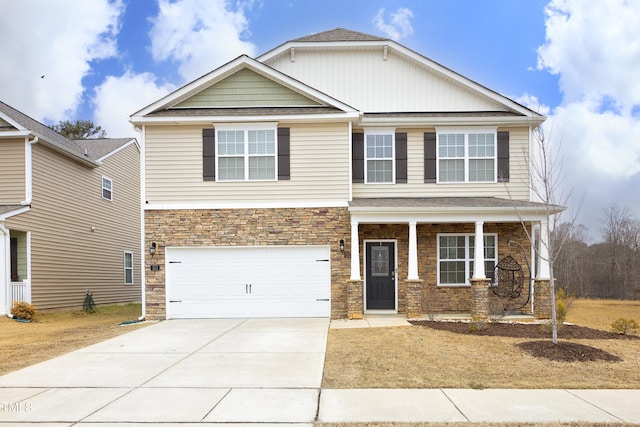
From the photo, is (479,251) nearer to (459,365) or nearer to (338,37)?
(459,365)

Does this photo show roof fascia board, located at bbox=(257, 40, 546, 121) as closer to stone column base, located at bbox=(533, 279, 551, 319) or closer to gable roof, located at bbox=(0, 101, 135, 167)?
stone column base, located at bbox=(533, 279, 551, 319)

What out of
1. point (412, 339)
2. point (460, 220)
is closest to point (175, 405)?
point (412, 339)

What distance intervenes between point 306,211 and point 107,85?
80.6 feet

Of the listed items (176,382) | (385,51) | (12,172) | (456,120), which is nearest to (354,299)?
(456,120)

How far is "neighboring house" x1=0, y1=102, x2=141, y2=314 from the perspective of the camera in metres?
16.6

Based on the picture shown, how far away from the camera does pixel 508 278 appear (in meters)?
15.1

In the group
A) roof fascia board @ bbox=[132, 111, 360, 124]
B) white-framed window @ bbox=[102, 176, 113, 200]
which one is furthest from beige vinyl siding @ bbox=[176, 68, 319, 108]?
white-framed window @ bbox=[102, 176, 113, 200]

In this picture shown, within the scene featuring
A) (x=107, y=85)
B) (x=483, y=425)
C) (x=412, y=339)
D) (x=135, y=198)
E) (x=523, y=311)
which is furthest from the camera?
(x=107, y=85)

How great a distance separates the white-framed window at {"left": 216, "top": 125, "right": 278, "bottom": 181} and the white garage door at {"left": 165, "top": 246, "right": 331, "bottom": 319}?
2.07 metres

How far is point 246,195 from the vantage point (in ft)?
48.5

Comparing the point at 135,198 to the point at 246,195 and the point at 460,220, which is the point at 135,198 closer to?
the point at 246,195

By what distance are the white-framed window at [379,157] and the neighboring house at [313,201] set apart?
0.14ft

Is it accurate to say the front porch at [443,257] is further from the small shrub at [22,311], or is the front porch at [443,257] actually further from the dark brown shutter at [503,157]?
the small shrub at [22,311]

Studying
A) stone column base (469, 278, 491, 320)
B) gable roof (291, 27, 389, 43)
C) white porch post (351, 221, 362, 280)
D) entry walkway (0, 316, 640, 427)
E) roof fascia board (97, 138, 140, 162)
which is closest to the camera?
entry walkway (0, 316, 640, 427)
